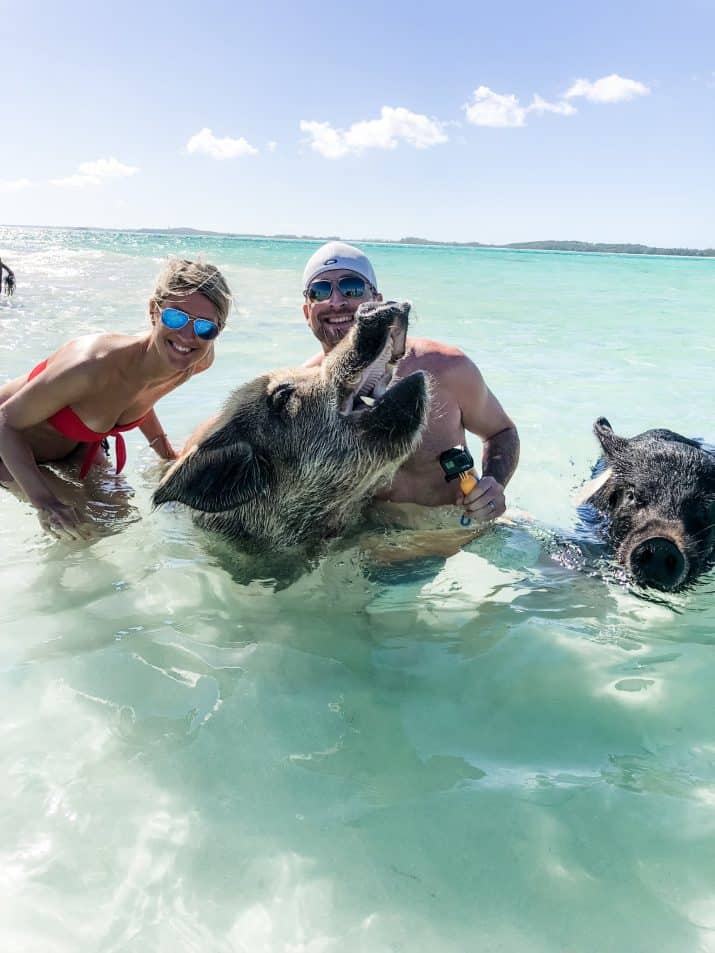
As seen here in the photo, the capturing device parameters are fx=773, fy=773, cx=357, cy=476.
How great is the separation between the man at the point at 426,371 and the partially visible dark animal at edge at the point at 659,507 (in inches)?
27.6

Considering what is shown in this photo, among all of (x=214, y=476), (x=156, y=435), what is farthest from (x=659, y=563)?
(x=156, y=435)

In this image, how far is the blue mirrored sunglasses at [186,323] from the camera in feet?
14.3

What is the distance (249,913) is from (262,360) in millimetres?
11499

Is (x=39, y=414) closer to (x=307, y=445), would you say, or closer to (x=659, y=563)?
(x=307, y=445)

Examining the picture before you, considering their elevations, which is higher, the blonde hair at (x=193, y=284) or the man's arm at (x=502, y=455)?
the blonde hair at (x=193, y=284)

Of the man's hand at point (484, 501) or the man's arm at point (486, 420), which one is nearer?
the man's hand at point (484, 501)

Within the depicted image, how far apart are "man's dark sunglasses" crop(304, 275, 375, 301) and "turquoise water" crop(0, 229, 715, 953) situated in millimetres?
1611

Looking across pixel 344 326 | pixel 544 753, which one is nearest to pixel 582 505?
pixel 344 326

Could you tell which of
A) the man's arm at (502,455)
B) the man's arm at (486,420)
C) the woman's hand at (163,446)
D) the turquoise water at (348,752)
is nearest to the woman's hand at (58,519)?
the turquoise water at (348,752)

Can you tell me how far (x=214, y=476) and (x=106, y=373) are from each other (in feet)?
4.43

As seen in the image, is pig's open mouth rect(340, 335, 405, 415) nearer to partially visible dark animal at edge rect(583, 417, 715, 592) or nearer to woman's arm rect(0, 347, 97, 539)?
partially visible dark animal at edge rect(583, 417, 715, 592)

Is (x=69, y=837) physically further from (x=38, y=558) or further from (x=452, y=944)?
(x=38, y=558)

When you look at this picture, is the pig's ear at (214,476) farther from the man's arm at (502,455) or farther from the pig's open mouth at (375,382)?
the man's arm at (502,455)

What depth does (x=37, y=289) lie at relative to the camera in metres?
23.5
